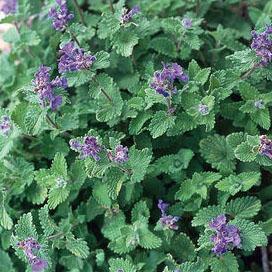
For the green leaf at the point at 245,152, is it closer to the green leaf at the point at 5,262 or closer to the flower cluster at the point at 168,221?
the flower cluster at the point at 168,221

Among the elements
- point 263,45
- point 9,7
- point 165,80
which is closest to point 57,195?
point 165,80

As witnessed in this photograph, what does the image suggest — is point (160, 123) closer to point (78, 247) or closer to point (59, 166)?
point (59, 166)

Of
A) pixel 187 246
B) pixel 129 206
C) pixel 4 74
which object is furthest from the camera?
pixel 4 74

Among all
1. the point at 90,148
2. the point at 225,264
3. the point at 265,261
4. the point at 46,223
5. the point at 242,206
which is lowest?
the point at 265,261

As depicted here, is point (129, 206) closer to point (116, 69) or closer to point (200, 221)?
point (200, 221)

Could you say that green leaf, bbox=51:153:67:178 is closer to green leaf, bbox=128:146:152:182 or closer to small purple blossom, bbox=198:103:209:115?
green leaf, bbox=128:146:152:182

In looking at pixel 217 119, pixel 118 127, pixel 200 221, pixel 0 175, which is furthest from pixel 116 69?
pixel 200 221
